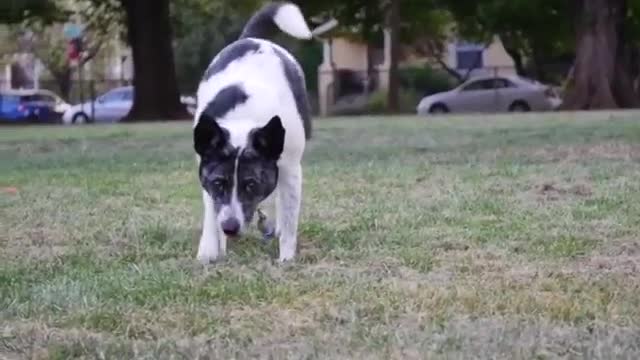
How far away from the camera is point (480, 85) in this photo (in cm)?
4434

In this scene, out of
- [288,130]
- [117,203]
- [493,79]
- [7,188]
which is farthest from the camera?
[493,79]

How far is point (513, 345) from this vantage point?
407cm

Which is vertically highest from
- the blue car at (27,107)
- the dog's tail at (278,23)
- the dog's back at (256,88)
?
the dog's tail at (278,23)

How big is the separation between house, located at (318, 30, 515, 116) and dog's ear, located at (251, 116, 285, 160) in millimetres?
40256

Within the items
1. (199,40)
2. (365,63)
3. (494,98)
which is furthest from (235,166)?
(365,63)

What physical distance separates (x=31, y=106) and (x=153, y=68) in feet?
47.2

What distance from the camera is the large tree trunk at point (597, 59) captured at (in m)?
34.9

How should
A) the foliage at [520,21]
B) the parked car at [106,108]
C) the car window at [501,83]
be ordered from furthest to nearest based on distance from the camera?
the parked car at [106,108] → the car window at [501,83] → the foliage at [520,21]

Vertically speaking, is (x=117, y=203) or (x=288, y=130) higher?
(x=288, y=130)

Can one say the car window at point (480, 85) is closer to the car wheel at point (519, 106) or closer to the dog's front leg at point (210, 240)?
the car wheel at point (519, 106)

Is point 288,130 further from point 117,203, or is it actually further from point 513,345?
point 117,203

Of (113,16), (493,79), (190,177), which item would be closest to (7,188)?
(190,177)

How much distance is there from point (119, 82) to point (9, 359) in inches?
2022

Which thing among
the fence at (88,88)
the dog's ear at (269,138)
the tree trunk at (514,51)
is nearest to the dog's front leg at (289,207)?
the dog's ear at (269,138)
